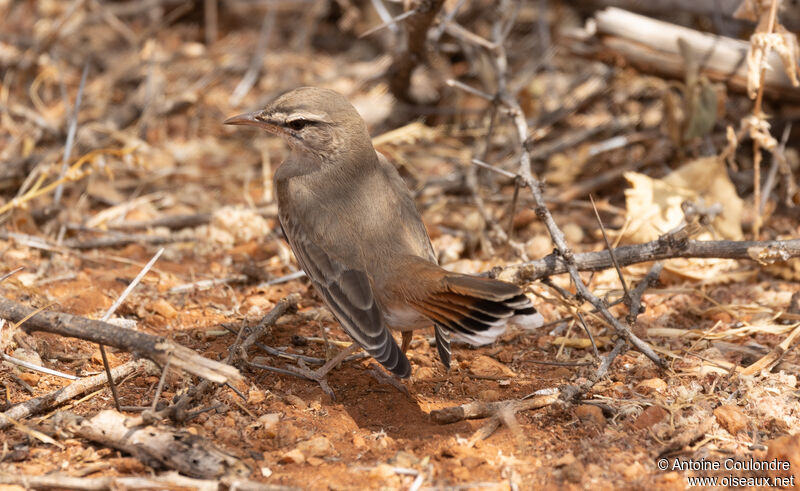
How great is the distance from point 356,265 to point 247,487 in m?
1.49

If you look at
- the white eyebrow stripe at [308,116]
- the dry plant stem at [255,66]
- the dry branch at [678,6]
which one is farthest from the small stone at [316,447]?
the dry branch at [678,6]

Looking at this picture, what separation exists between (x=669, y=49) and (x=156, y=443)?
16.1ft

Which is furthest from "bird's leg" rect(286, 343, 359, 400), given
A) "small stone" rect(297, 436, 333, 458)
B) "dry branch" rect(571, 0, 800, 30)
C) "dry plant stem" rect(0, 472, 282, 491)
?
"dry branch" rect(571, 0, 800, 30)

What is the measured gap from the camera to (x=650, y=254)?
163 inches

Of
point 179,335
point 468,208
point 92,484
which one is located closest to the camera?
point 92,484

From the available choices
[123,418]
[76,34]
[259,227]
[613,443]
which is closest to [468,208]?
[259,227]

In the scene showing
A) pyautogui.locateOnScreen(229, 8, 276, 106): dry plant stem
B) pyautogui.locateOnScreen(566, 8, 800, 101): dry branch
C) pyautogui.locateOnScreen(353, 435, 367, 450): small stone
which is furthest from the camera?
pyautogui.locateOnScreen(229, 8, 276, 106): dry plant stem

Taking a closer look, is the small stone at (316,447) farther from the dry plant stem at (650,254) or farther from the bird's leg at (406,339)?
the dry plant stem at (650,254)

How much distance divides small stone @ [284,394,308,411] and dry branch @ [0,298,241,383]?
696 mm

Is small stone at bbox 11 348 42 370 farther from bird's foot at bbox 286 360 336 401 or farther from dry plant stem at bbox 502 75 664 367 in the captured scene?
dry plant stem at bbox 502 75 664 367

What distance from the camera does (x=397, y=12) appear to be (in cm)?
763

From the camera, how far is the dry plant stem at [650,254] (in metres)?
4.04

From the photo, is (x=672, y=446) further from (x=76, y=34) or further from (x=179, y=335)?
(x=76, y=34)

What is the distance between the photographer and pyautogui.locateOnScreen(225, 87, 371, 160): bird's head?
4664mm
